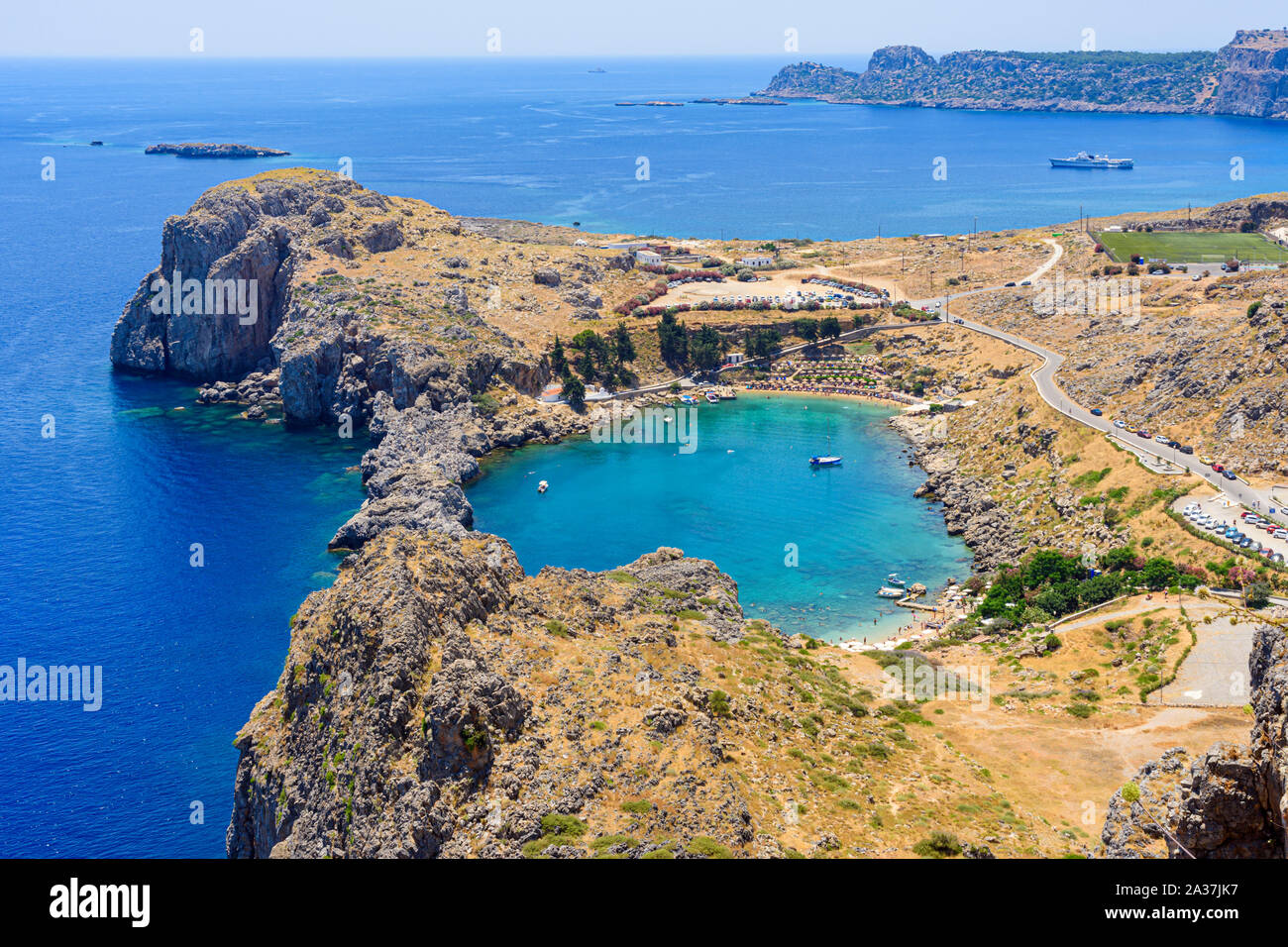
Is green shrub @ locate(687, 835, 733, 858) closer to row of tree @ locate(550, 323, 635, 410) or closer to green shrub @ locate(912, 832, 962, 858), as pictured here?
green shrub @ locate(912, 832, 962, 858)

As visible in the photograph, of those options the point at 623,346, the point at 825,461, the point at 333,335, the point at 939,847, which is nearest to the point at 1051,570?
the point at 825,461

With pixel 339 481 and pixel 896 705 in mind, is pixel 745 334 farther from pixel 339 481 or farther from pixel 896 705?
pixel 896 705

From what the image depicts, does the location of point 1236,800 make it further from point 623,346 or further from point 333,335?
point 333,335

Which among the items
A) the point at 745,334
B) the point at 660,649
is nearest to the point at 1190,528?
the point at 660,649

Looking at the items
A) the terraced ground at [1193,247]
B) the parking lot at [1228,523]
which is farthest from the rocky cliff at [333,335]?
the terraced ground at [1193,247]

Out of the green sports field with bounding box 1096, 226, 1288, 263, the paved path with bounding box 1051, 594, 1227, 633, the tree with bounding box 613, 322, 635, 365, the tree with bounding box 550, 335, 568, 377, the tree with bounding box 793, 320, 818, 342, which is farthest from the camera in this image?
the green sports field with bounding box 1096, 226, 1288, 263

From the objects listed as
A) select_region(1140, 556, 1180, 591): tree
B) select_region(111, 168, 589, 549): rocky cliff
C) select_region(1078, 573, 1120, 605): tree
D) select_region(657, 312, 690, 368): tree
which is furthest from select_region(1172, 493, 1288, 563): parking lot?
select_region(657, 312, 690, 368): tree

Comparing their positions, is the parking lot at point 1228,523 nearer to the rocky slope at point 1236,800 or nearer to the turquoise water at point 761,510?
the turquoise water at point 761,510
